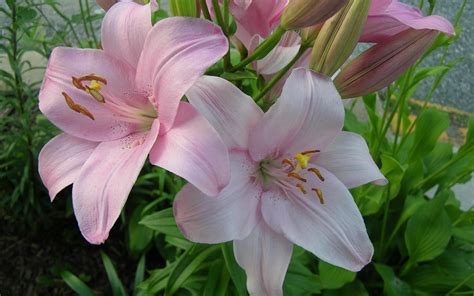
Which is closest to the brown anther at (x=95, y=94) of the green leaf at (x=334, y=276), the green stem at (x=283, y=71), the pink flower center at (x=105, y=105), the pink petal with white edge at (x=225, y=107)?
the pink flower center at (x=105, y=105)

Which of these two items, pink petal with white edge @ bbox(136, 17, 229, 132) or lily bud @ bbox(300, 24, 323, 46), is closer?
pink petal with white edge @ bbox(136, 17, 229, 132)

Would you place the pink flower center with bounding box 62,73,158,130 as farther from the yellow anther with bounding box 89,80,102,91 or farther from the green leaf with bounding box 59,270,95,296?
the green leaf with bounding box 59,270,95,296

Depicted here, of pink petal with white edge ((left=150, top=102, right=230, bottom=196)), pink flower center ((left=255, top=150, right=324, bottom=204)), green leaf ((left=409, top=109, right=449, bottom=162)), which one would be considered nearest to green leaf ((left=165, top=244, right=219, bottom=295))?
pink flower center ((left=255, top=150, right=324, bottom=204))

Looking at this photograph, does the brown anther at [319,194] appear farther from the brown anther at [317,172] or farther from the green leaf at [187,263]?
the green leaf at [187,263]

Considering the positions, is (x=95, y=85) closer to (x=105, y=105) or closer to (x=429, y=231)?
(x=105, y=105)

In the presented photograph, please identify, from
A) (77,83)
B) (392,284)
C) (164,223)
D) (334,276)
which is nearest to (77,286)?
(164,223)

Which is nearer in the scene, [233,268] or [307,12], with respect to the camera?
[307,12]

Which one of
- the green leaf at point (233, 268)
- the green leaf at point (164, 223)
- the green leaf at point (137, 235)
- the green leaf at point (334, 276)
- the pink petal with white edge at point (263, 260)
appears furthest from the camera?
the green leaf at point (137, 235)
